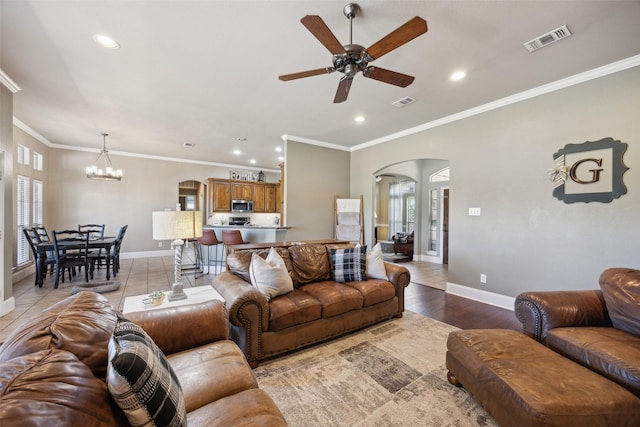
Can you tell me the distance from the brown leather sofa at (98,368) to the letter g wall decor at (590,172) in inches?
153

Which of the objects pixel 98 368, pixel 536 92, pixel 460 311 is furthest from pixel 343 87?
pixel 460 311

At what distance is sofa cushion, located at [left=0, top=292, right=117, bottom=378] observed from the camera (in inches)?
34.6

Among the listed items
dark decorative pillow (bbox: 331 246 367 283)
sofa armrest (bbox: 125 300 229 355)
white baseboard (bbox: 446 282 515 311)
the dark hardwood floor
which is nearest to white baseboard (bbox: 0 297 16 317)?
sofa armrest (bbox: 125 300 229 355)

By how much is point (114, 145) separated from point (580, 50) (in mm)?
8536

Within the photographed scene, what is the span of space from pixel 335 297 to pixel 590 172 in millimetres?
3226

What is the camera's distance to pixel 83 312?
1.15 m

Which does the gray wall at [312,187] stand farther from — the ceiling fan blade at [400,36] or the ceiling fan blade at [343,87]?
the ceiling fan blade at [400,36]

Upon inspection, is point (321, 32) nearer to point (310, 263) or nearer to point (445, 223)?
point (310, 263)

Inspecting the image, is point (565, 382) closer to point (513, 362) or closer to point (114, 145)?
point (513, 362)

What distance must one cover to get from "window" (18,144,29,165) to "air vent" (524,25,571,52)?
8038 mm

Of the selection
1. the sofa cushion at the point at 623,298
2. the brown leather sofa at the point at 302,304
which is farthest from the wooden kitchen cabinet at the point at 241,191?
the sofa cushion at the point at 623,298

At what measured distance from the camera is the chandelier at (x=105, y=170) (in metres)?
5.51

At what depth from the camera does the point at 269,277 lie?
2.48 metres

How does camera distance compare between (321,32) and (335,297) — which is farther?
(335,297)
